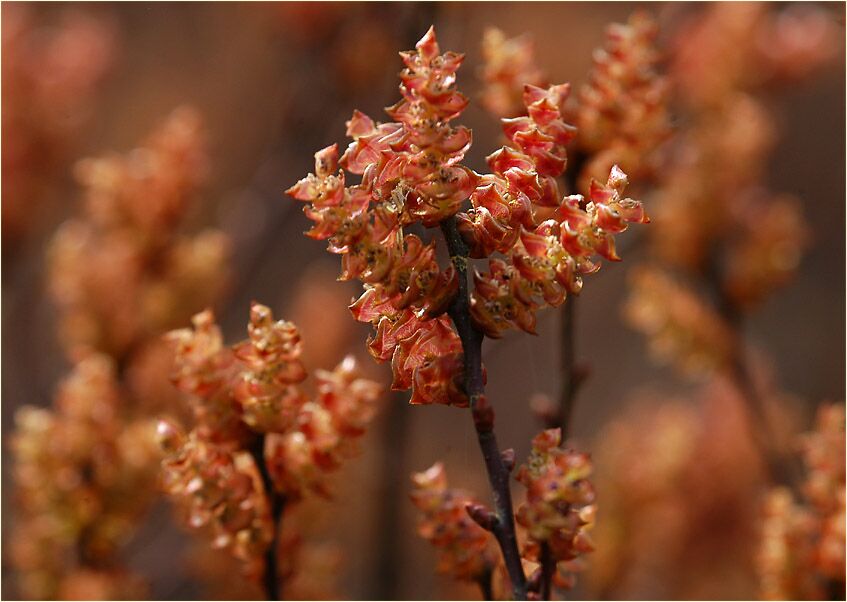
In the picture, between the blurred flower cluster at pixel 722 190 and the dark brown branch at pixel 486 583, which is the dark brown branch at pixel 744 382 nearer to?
the blurred flower cluster at pixel 722 190

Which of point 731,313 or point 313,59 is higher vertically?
point 313,59

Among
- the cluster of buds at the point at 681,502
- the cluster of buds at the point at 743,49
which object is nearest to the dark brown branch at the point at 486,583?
the cluster of buds at the point at 681,502

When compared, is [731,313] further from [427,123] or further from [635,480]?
[427,123]

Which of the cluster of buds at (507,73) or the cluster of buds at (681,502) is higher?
the cluster of buds at (507,73)

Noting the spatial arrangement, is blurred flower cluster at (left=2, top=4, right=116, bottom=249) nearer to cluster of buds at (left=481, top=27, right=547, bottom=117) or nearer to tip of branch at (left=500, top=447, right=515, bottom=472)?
cluster of buds at (left=481, top=27, right=547, bottom=117)

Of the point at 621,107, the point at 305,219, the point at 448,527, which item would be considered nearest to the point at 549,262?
the point at 448,527

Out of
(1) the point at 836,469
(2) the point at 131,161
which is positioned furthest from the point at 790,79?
(2) the point at 131,161

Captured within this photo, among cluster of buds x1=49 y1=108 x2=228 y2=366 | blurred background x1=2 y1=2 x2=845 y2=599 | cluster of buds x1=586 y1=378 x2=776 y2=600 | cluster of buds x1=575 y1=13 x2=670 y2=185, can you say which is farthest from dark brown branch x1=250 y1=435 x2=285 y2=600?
cluster of buds x1=586 y1=378 x2=776 y2=600
